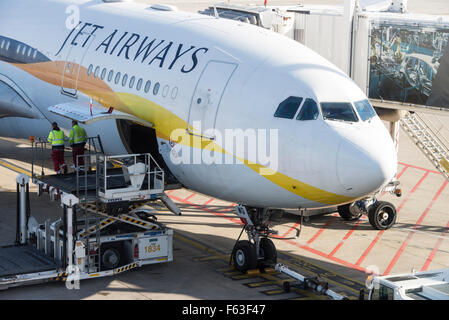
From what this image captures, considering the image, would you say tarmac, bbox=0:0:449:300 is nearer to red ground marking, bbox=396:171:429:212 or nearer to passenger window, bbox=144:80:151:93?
red ground marking, bbox=396:171:429:212

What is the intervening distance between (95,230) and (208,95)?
16.0ft

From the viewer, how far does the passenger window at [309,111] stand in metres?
20.3

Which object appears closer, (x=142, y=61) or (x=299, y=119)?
(x=299, y=119)

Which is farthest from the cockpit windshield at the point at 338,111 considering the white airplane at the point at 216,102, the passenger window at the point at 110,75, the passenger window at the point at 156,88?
the passenger window at the point at 110,75

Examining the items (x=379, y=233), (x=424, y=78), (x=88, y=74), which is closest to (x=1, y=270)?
(x=88, y=74)

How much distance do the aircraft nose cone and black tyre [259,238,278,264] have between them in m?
3.85

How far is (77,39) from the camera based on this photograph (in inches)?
1040

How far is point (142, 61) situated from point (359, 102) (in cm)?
637

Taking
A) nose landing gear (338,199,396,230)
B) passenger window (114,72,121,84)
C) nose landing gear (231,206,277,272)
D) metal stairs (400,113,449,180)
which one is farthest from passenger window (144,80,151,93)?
metal stairs (400,113,449,180)

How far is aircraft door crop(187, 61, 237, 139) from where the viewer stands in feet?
70.0

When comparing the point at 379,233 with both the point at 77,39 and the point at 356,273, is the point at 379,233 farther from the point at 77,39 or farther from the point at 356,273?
the point at 77,39

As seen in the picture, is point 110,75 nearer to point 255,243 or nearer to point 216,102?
point 216,102

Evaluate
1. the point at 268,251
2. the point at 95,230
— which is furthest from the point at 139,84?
the point at 268,251

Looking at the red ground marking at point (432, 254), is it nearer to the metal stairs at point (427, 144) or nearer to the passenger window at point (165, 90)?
the metal stairs at point (427, 144)
